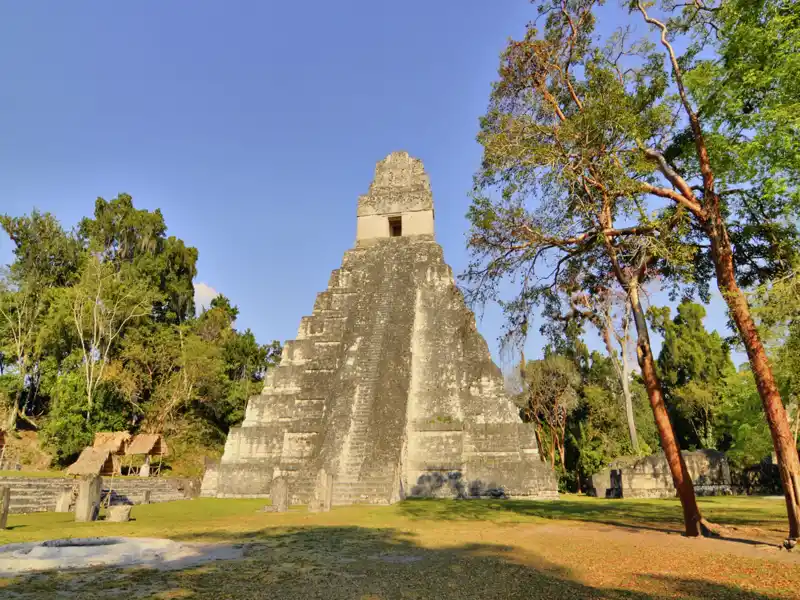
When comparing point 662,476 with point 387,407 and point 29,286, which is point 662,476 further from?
point 29,286

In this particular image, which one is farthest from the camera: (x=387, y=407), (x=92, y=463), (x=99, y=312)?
(x=99, y=312)

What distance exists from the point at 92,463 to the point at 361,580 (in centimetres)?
1115

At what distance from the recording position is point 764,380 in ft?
21.1

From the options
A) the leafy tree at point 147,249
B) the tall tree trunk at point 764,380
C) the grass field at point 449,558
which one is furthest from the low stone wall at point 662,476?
the leafy tree at point 147,249

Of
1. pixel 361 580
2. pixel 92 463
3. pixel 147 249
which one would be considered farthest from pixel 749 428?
pixel 147 249

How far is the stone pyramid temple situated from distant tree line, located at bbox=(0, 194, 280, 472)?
40.6ft

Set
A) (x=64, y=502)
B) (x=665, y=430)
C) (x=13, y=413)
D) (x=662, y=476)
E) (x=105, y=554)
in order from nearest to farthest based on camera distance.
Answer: (x=105, y=554), (x=665, y=430), (x=64, y=502), (x=662, y=476), (x=13, y=413)

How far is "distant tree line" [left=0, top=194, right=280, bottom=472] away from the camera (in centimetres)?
2428

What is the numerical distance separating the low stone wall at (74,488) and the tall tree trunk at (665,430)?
1116cm

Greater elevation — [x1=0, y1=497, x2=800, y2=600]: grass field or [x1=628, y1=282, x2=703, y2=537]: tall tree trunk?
[x1=628, y1=282, x2=703, y2=537]: tall tree trunk

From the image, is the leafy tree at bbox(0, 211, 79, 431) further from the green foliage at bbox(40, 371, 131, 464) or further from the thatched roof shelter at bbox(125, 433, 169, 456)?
the thatched roof shelter at bbox(125, 433, 169, 456)

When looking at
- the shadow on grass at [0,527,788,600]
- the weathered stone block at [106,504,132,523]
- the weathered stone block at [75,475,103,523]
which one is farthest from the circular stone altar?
the weathered stone block at [75,475,103,523]

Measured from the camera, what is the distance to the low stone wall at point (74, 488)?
12.7 metres

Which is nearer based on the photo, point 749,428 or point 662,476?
point 662,476
